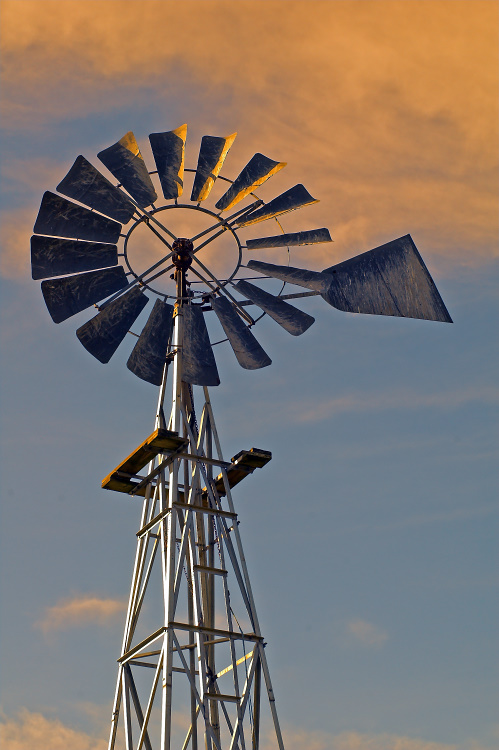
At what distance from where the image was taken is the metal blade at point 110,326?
17.8 metres

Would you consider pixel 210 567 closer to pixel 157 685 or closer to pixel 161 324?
pixel 157 685

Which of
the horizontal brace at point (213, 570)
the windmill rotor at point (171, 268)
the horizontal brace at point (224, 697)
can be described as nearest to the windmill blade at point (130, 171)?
the windmill rotor at point (171, 268)

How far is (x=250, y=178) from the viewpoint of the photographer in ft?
63.2

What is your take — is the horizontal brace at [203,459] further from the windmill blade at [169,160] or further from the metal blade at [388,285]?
the windmill blade at [169,160]

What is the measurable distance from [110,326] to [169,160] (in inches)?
139

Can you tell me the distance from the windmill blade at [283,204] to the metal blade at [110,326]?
2.79 meters

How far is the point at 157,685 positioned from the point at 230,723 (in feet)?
5.83

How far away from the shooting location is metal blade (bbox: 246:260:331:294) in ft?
61.3

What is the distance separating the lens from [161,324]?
1847 cm

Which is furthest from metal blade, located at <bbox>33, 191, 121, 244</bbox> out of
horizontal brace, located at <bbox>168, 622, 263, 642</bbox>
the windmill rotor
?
horizontal brace, located at <bbox>168, 622, 263, 642</bbox>

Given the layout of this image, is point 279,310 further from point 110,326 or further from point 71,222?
point 71,222

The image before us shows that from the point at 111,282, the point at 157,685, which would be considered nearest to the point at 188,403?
the point at 111,282

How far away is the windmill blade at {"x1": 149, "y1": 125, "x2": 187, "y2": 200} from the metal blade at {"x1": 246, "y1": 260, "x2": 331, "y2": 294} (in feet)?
6.75

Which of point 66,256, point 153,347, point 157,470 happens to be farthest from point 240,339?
point 66,256
